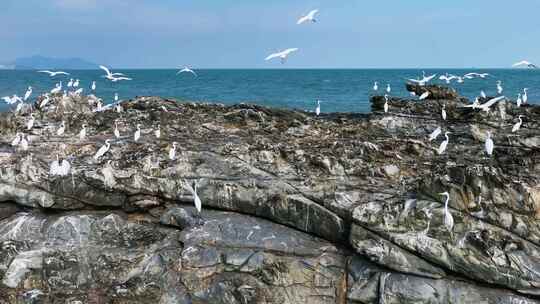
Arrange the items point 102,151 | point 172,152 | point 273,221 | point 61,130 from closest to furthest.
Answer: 1. point 273,221
2. point 172,152
3. point 102,151
4. point 61,130

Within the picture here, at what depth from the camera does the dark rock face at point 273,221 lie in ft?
34.6

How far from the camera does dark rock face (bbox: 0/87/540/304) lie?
1053 centimetres

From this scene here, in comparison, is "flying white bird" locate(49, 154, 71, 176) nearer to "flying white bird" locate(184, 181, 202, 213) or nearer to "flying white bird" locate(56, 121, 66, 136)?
"flying white bird" locate(184, 181, 202, 213)

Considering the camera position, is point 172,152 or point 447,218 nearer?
point 447,218

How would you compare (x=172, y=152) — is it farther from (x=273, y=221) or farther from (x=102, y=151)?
(x=273, y=221)

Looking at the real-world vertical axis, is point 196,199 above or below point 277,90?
above

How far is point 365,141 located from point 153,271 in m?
5.99

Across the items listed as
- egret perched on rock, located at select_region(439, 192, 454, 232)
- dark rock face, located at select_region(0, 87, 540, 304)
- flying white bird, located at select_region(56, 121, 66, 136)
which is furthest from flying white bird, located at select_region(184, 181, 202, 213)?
flying white bird, located at select_region(56, 121, 66, 136)

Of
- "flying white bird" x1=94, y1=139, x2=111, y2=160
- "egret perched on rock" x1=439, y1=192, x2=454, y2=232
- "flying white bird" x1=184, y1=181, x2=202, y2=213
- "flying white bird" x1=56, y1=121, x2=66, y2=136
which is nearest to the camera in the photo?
"egret perched on rock" x1=439, y1=192, x2=454, y2=232

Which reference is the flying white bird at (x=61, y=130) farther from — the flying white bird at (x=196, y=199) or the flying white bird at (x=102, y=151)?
the flying white bird at (x=196, y=199)

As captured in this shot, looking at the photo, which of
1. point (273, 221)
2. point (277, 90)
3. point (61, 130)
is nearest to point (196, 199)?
point (273, 221)

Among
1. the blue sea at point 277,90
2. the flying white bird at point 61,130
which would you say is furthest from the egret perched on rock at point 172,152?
the blue sea at point 277,90

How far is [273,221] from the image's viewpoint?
12.1 m

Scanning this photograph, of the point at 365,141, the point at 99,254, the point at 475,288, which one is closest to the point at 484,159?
the point at 365,141
